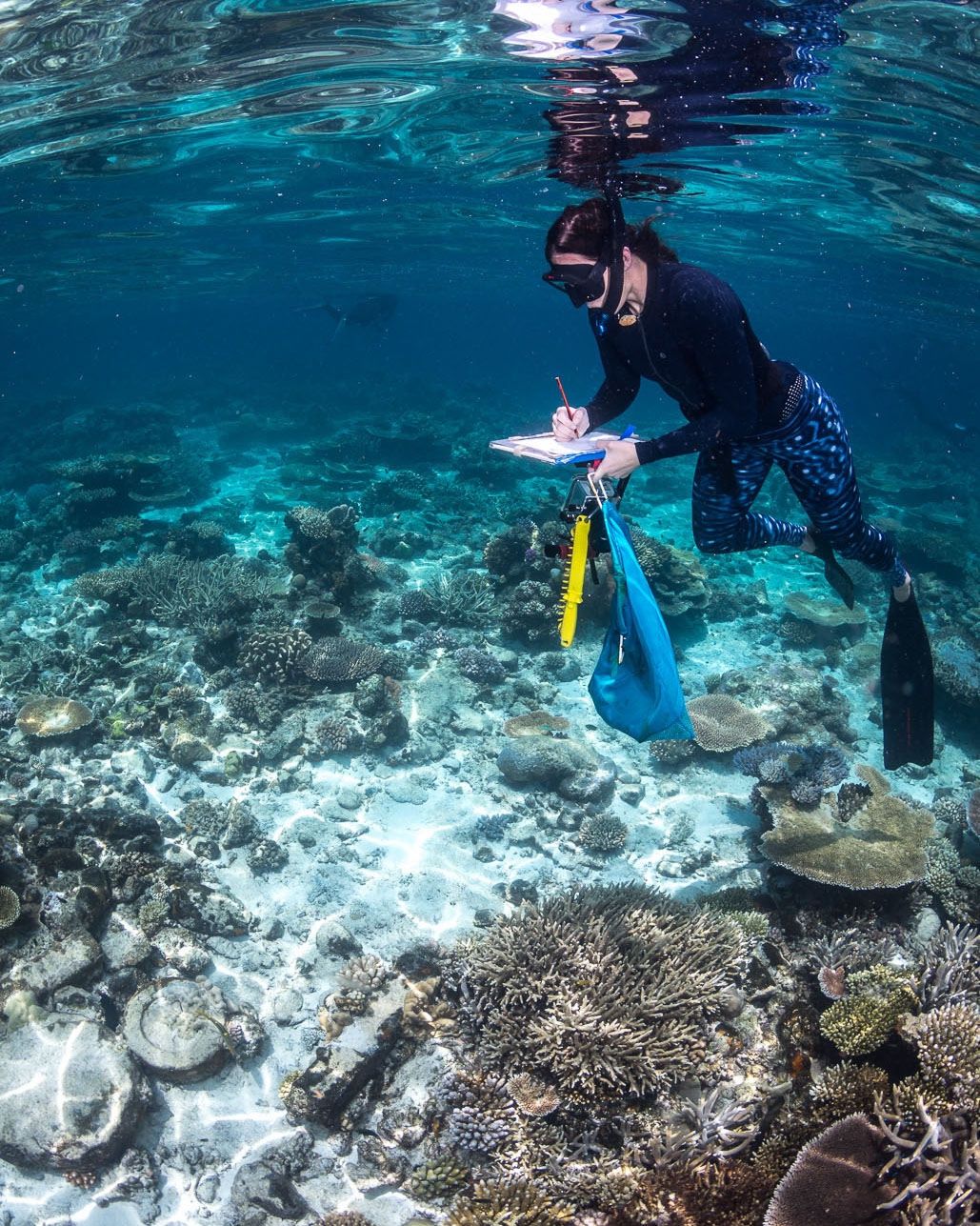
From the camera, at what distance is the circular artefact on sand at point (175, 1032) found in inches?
188

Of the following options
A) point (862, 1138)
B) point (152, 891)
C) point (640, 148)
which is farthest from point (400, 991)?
point (640, 148)

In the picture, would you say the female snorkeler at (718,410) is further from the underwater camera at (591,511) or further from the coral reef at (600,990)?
the coral reef at (600,990)

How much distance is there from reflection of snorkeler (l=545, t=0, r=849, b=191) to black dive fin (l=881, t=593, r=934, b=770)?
7.85 meters

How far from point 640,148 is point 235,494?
13.5m

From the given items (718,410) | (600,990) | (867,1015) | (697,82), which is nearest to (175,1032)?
(600,990)

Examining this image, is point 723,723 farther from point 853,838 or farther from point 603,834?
point 853,838

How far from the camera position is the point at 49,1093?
441 centimetres

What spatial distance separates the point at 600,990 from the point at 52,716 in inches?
315

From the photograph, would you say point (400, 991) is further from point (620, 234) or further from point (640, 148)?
point (640, 148)

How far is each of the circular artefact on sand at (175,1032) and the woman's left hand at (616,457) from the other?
198 inches

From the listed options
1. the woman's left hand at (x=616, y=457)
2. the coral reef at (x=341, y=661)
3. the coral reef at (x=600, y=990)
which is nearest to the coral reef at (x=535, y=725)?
the coral reef at (x=341, y=661)

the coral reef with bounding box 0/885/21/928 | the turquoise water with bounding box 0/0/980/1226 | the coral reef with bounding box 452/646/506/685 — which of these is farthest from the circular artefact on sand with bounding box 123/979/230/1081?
the coral reef with bounding box 452/646/506/685

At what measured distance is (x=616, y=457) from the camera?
363 cm

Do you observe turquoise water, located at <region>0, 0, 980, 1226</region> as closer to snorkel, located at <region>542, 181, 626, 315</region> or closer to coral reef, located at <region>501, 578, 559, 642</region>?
coral reef, located at <region>501, 578, 559, 642</region>
